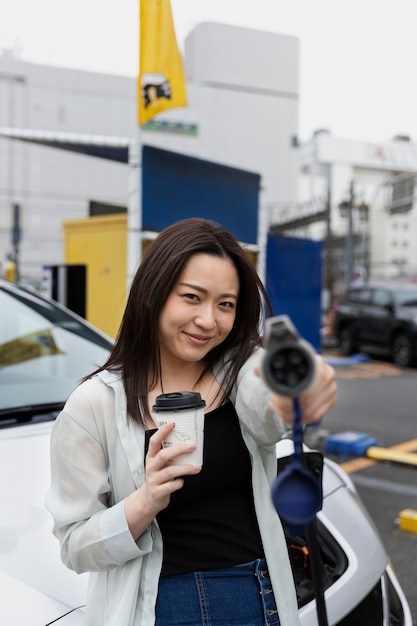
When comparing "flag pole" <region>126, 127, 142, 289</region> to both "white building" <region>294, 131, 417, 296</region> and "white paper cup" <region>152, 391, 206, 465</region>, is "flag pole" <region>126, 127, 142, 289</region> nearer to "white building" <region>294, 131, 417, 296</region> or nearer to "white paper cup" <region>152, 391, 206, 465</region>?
"white paper cup" <region>152, 391, 206, 465</region>

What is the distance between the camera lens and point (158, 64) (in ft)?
15.4

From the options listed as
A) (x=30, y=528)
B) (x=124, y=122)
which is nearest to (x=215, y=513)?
(x=30, y=528)

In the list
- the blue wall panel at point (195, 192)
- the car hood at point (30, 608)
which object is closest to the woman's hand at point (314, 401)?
the car hood at point (30, 608)

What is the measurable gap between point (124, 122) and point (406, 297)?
1820 inches

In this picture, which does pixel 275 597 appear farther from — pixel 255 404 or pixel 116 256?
pixel 116 256

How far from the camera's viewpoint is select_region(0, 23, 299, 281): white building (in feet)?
171

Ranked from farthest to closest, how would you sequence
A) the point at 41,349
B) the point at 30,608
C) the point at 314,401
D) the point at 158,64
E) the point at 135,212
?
the point at 158,64, the point at 135,212, the point at 41,349, the point at 30,608, the point at 314,401

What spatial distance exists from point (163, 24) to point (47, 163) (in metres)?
51.1

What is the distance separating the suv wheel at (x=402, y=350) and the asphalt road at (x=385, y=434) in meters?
0.26

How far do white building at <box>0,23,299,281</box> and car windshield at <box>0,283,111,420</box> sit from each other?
148 feet

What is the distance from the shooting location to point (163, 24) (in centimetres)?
455

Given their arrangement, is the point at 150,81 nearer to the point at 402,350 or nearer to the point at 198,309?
the point at 198,309

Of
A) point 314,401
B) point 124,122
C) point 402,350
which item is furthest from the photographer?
point 124,122


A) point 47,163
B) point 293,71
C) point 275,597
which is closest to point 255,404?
point 275,597
